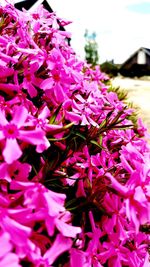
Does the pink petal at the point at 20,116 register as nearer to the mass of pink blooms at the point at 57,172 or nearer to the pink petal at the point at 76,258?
the mass of pink blooms at the point at 57,172

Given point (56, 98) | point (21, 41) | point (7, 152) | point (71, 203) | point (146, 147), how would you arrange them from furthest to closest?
point (146, 147)
point (21, 41)
point (56, 98)
point (71, 203)
point (7, 152)

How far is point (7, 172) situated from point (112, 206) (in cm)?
40

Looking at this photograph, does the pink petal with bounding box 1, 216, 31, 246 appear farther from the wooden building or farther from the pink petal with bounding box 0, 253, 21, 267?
the wooden building

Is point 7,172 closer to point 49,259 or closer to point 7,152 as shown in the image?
point 7,152

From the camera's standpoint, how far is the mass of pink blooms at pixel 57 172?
46.4 inches

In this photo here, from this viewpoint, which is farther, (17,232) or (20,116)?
(20,116)

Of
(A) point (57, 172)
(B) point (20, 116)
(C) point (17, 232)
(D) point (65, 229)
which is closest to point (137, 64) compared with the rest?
(A) point (57, 172)

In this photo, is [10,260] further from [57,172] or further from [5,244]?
[57,172]

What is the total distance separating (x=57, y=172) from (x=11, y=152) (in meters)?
0.35

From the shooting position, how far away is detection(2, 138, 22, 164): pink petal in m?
1.16

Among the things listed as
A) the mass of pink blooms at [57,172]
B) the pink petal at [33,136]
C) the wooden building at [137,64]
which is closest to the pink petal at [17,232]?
the mass of pink blooms at [57,172]

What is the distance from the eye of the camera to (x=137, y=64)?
54.4m

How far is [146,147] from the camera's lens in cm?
221

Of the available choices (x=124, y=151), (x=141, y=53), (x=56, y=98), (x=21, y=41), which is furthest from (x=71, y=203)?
(x=141, y=53)
